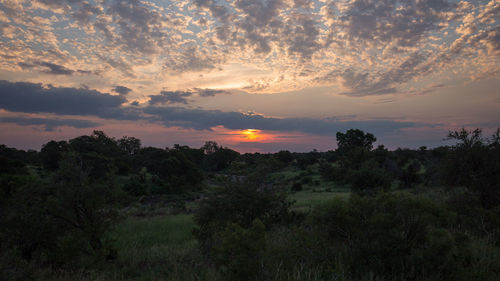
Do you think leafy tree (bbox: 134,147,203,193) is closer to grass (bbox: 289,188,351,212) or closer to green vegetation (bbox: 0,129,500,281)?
grass (bbox: 289,188,351,212)

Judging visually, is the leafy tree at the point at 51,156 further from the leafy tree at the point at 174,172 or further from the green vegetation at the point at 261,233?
the green vegetation at the point at 261,233

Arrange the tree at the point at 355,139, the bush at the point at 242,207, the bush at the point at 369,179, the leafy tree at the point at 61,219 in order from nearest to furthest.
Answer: the leafy tree at the point at 61,219, the bush at the point at 242,207, the bush at the point at 369,179, the tree at the point at 355,139

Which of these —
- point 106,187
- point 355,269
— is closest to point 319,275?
point 355,269

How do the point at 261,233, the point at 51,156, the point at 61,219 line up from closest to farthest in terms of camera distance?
the point at 261,233 < the point at 61,219 < the point at 51,156

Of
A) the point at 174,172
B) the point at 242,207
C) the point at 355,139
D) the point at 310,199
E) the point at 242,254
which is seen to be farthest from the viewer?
the point at 355,139

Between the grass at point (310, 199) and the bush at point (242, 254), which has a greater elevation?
the bush at point (242, 254)

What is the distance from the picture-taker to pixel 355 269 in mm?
5348

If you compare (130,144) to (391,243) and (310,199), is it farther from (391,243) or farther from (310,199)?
(391,243)

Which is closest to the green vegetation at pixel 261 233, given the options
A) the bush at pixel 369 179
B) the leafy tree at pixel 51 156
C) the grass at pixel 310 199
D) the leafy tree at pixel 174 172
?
the grass at pixel 310 199

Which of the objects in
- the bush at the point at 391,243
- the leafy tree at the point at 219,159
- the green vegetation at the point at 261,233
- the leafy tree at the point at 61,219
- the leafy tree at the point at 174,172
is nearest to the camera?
the bush at the point at 391,243

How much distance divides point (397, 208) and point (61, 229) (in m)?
8.75

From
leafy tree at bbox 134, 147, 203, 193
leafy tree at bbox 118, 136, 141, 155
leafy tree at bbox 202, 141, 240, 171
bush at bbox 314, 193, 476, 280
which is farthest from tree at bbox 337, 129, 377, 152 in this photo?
bush at bbox 314, 193, 476, 280

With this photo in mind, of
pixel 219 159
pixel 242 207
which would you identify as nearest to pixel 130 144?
pixel 219 159

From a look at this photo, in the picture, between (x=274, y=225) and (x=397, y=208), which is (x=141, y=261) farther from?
(x=397, y=208)
